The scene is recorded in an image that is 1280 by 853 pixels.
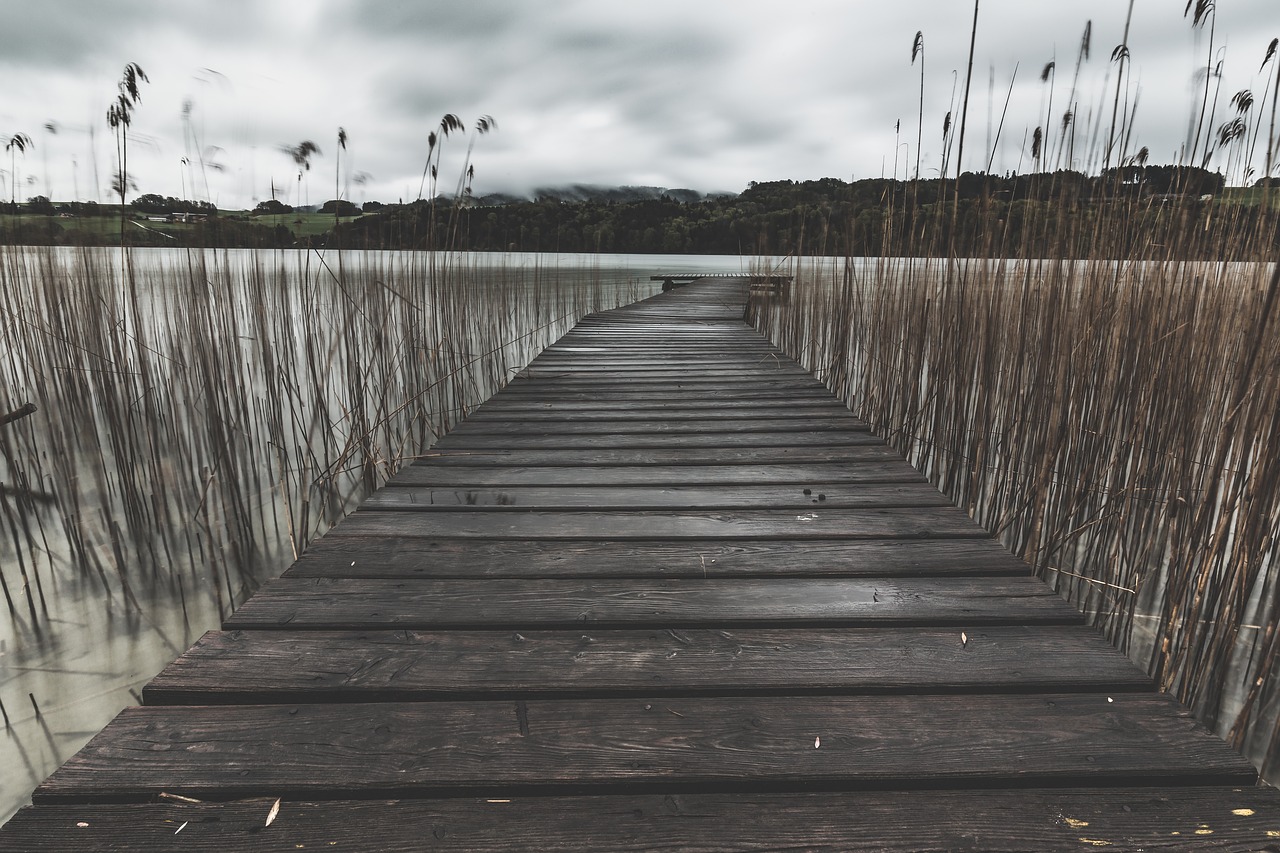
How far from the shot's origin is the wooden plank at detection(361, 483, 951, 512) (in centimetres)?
157

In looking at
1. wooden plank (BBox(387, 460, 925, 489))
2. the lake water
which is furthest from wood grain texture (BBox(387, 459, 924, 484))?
the lake water

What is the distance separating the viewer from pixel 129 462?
2.06 meters

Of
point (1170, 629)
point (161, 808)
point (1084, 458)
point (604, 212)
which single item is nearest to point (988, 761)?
point (1170, 629)

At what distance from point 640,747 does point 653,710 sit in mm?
67

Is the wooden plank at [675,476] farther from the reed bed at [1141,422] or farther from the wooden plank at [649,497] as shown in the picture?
the reed bed at [1141,422]

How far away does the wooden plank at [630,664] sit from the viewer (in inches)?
35.0

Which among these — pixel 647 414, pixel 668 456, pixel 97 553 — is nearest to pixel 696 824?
pixel 668 456

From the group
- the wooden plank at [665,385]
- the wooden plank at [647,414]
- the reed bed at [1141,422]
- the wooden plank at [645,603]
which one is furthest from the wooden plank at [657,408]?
the wooden plank at [645,603]

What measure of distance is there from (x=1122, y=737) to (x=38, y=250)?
3.50 meters

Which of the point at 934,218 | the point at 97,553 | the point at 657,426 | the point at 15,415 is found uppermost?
the point at 934,218

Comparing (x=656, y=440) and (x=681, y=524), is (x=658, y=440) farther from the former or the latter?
(x=681, y=524)

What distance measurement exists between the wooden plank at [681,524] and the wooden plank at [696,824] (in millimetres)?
697

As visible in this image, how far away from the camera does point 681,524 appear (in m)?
1.47

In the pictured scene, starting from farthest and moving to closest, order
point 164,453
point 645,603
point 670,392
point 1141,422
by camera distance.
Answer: point 670,392 → point 164,453 → point 1141,422 → point 645,603
